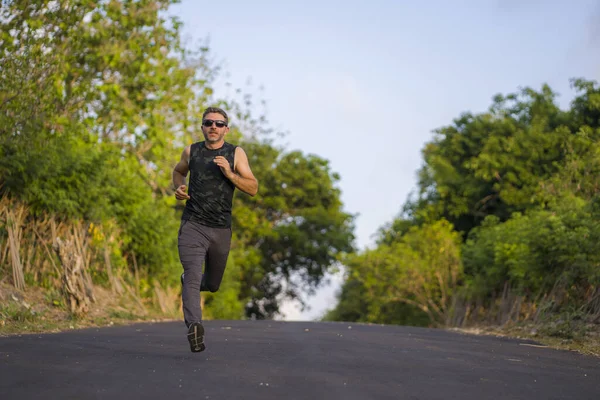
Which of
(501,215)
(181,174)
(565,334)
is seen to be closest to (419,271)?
(501,215)

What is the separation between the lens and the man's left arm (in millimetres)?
8664

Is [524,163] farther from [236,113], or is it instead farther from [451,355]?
[451,355]

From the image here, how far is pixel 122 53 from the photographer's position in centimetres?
2223

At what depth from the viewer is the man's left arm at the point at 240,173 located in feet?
28.4

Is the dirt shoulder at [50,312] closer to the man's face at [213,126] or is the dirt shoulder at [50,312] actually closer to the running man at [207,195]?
the running man at [207,195]

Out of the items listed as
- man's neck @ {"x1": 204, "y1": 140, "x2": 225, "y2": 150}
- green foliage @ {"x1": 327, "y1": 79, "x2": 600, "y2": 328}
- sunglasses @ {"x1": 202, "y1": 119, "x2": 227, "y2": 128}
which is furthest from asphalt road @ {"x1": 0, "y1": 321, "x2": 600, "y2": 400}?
green foliage @ {"x1": 327, "y1": 79, "x2": 600, "y2": 328}

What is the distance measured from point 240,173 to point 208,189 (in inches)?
13.3

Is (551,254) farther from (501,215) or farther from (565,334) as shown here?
(501,215)

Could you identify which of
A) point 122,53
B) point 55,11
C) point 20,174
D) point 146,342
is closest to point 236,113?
point 122,53

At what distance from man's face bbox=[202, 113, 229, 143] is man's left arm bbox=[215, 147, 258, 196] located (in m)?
0.25

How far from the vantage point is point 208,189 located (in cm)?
892

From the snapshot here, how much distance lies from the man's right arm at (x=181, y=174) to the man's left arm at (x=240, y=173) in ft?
1.43

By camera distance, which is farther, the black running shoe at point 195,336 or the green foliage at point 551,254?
the green foliage at point 551,254

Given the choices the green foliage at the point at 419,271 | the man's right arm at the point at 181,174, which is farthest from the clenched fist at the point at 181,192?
the green foliage at the point at 419,271
